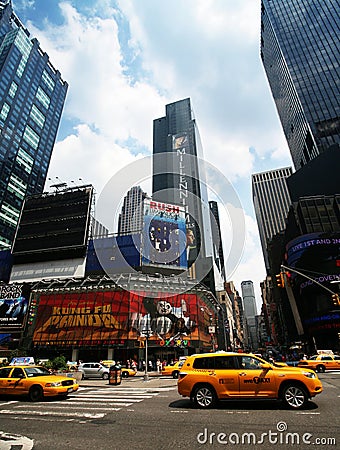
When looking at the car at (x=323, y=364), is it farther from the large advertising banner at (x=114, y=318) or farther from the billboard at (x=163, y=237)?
the billboard at (x=163, y=237)

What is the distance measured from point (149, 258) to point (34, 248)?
24562 mm

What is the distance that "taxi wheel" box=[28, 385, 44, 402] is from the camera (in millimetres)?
10570

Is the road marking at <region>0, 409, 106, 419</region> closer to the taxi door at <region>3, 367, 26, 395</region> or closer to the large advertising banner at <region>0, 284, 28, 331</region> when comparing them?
the taxi door at <region>3, 367, 26, 395</region>

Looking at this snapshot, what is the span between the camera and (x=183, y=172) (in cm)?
12194

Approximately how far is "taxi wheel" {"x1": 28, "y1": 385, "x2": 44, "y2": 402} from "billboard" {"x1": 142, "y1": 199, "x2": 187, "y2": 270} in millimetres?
48851

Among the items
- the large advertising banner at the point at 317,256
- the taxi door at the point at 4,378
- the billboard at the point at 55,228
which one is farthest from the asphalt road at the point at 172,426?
the large advertising banner at the point at 317,256

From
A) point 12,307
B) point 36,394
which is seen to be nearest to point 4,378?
point 36,394

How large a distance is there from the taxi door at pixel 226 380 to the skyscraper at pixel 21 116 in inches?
3772

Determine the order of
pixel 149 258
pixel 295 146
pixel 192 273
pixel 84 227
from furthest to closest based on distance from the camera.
→ pixel 295 146
pixel 192 273
pixel 149 258
pixel 84 227

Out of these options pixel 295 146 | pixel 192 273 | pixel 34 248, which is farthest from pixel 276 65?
pixel 34 248

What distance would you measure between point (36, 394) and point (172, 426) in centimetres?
708

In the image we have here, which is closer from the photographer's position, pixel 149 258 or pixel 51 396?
pixel 51 396

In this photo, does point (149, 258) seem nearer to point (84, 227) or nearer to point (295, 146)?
point (84, 227)

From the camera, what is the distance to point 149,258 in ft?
196
